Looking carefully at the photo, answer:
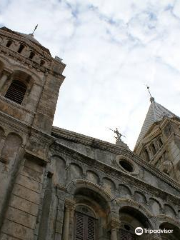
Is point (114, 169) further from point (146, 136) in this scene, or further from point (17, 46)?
point (146, 136)

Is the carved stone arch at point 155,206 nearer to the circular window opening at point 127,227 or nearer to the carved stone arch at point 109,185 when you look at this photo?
the circular window opening at point 127,227

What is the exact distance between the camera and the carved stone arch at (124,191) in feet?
51.6

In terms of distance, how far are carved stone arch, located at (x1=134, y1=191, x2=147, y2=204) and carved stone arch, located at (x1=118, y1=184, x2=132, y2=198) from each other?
0.33 metres

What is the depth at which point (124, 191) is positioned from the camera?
1596 cm

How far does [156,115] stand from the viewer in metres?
32.8

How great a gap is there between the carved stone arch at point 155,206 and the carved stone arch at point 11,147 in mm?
6342

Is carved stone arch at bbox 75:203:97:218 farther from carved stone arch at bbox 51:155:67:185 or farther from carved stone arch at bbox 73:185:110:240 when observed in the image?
carved stone arch at bbox 51:155:67:185

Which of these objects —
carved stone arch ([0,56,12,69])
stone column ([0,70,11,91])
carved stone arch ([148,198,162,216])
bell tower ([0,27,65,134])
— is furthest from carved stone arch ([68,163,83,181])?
carved stone arch ([0,56,12,69])

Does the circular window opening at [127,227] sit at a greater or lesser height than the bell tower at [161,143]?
lesser

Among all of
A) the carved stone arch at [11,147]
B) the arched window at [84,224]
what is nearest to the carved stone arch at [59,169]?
the arched window at [84,224]

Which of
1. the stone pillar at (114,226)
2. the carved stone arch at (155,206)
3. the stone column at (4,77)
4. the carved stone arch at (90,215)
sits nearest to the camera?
the stone pillar at (114,226)

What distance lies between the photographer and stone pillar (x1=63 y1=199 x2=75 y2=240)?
40.3 feet

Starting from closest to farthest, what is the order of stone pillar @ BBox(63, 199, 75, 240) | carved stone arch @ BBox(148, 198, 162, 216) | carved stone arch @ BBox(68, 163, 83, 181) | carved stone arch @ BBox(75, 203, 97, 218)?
1. stone pillar @ BBox(63, 199, 75, 240)
2. carved stone arch @ BBox(75, 203, 97, 218)
3. carved stone arch @ BBox(68, 163, 83, 181)
4. carved stone arch @ BBox(148, 198, 162, 216)

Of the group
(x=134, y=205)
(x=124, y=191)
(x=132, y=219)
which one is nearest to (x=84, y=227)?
(x=132, y=219)
